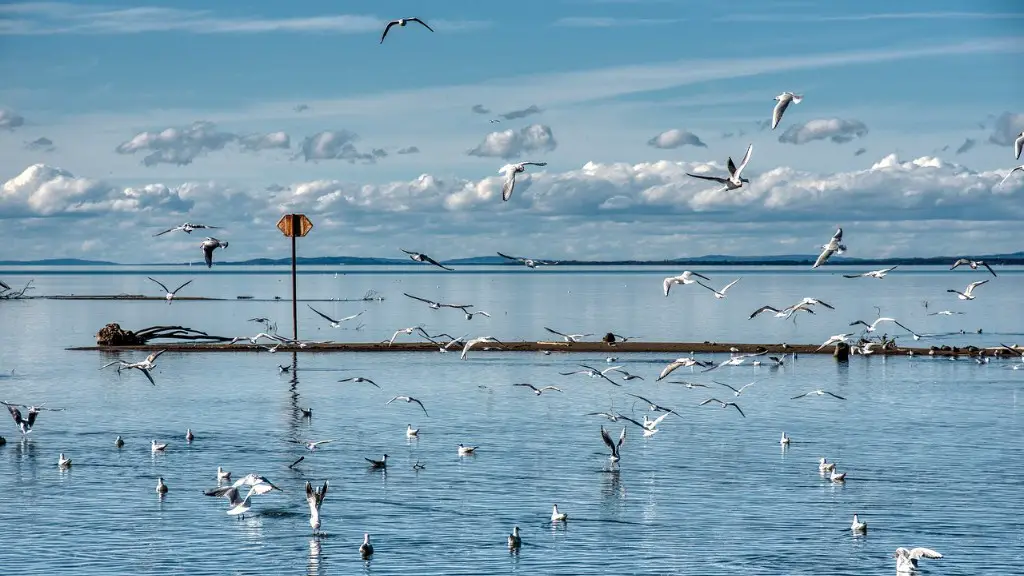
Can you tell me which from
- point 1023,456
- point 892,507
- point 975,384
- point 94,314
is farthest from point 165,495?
point 94,314

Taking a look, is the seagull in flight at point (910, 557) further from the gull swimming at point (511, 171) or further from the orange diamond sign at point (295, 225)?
the orange diamond sign at point (295, 225)

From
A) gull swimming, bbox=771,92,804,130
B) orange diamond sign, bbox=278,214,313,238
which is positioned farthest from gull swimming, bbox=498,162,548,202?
orange diamond sign, bbox=278,214,313,238

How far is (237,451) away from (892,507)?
1735 centimetres

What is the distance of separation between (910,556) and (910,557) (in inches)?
1.4

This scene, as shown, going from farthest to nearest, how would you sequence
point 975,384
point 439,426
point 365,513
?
point 975,384 → point 439,426 → point 365,513

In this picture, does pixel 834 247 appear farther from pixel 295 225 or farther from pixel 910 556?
pixel 295 225

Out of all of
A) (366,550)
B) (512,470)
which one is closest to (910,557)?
(366,550)

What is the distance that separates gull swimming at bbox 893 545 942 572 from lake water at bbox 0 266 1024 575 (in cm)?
32

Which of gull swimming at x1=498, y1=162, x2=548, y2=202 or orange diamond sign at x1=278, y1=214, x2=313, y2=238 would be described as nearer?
gull swimming at x1=498, y1=162, x2=548, y2=202

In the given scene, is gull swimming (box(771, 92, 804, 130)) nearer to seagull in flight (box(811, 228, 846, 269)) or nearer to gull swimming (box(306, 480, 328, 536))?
seagull in flight (box(811, 228, 846, 269))

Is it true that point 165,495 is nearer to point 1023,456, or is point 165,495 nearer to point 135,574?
point 135,574

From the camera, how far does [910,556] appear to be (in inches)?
844

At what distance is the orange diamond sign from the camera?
6706 cm

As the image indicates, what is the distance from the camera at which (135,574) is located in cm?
2131
